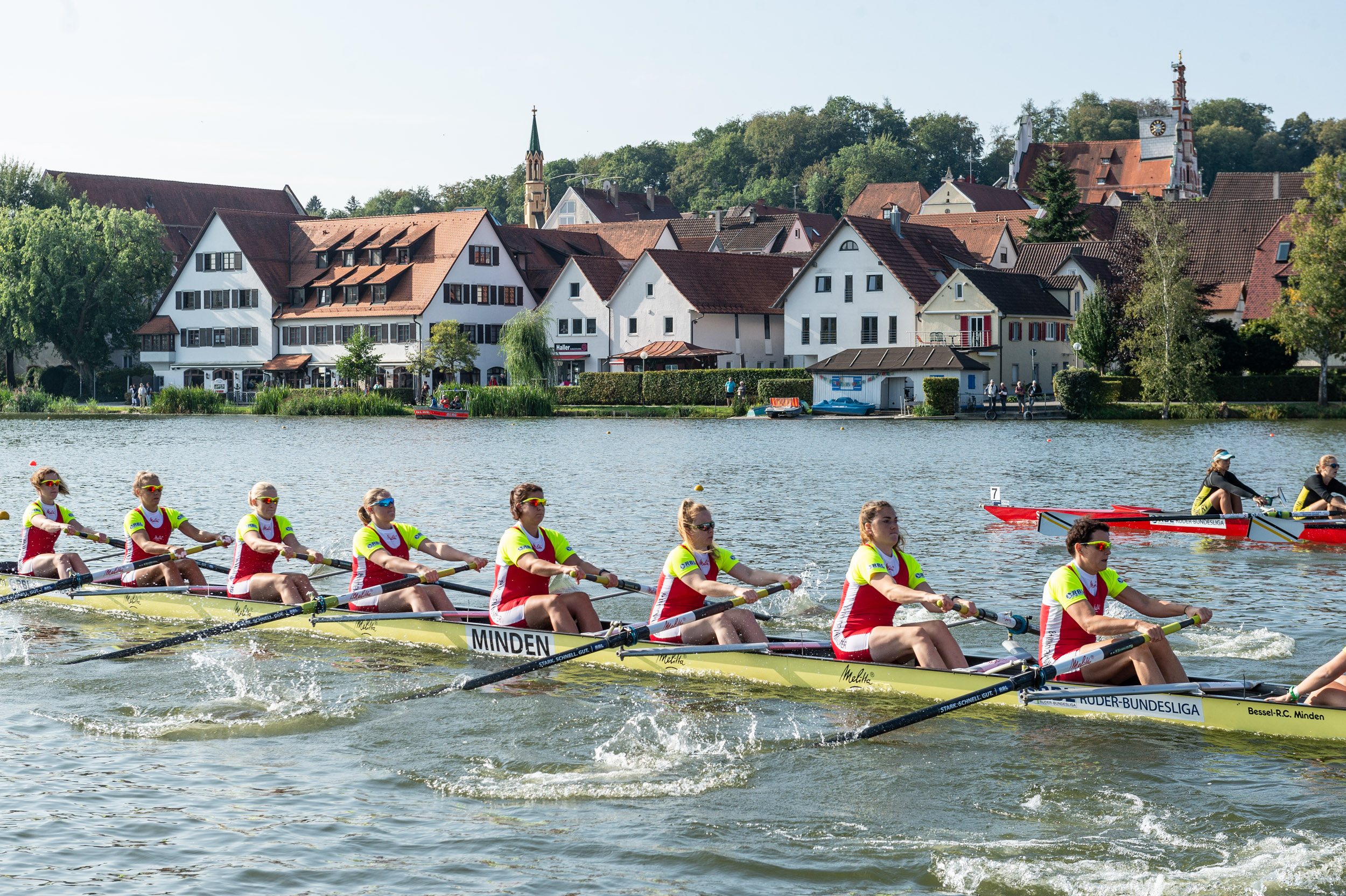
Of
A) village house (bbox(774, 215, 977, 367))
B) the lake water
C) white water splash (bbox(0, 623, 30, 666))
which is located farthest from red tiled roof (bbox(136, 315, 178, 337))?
white water splash (bbox(0, 623, 30, 666))

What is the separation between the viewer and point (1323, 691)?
10.1m

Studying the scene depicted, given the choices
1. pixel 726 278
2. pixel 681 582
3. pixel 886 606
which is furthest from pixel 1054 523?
pixel 726 278

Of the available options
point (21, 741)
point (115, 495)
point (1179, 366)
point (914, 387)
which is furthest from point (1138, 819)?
point (914, 387)

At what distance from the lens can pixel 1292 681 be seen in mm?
12961

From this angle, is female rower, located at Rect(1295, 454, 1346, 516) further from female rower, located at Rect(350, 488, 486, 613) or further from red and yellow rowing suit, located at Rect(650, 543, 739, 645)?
female rower, located at Rect(350, 488, 486, 613)

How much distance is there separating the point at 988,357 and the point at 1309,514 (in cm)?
5033

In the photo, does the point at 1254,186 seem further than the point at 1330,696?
Yes

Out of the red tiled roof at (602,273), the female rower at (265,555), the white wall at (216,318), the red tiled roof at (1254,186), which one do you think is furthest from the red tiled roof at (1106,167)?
the female rower at (265,555)

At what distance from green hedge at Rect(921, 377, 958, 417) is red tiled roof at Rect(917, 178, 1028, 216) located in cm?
5600

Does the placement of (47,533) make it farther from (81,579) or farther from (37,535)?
(81,579)

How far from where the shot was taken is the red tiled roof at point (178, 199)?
9775 centimetres

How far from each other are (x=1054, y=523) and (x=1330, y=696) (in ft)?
41.4

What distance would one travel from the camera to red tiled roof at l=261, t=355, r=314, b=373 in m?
83.9

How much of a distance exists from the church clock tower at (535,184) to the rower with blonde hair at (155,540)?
115 metres
